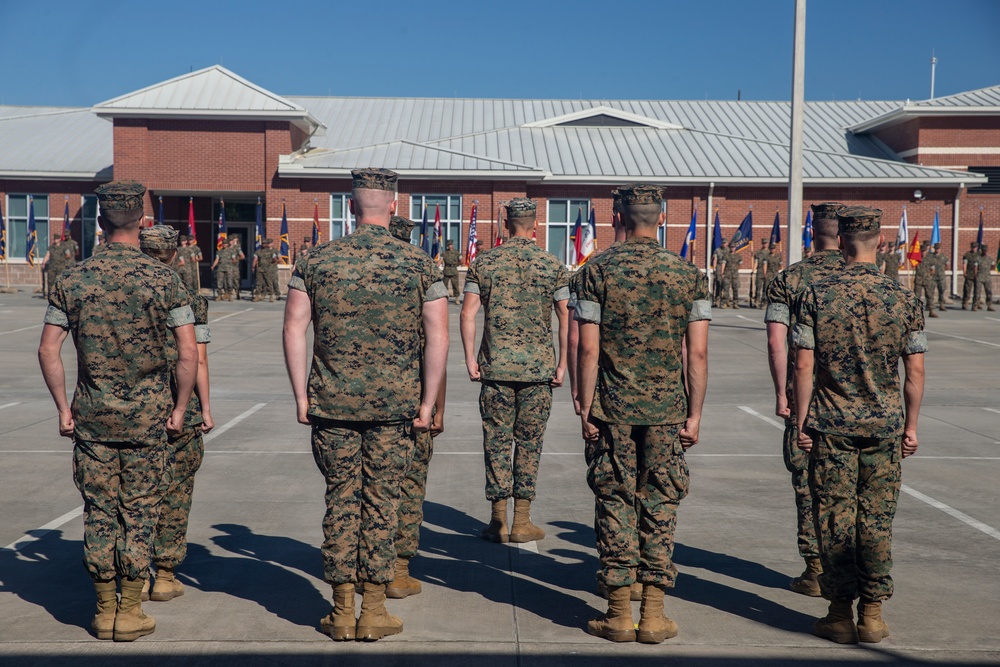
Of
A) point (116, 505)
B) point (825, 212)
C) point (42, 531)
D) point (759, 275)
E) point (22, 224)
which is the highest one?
point (22, 224)

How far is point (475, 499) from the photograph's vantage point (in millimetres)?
7918

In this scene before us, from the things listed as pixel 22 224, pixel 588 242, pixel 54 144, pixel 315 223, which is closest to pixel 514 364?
pixel 588 242

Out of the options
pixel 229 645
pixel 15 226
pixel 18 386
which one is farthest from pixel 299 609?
pixel 15 226

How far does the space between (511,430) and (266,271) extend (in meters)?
25.8

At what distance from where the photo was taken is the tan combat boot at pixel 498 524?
666 cm

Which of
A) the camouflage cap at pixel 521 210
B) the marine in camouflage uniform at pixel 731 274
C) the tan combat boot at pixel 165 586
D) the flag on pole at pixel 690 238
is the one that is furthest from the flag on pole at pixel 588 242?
the tan combat boot at pixel 165 586

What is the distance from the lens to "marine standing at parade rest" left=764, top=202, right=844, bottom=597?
17.7 ft

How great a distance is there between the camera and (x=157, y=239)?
545 cm

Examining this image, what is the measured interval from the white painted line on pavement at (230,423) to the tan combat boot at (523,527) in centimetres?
457

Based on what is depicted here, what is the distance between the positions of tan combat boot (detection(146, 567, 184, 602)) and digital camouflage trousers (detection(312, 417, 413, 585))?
3.69 feet

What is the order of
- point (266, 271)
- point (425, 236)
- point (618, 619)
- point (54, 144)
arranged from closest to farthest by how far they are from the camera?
1. point (618, 619)
2. point (266, 271)
3. point (425, 236)
4. point (54, 144)

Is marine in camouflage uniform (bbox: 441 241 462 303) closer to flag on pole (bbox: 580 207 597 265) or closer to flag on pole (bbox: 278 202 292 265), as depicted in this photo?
flag on pole (bbox: 580 207 597 265)

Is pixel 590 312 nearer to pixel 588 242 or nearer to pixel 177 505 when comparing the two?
pixel 177 505

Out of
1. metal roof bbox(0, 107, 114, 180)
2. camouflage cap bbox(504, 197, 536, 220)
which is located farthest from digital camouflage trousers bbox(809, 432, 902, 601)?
metal roof bbox(0, 107, 114, 180)
